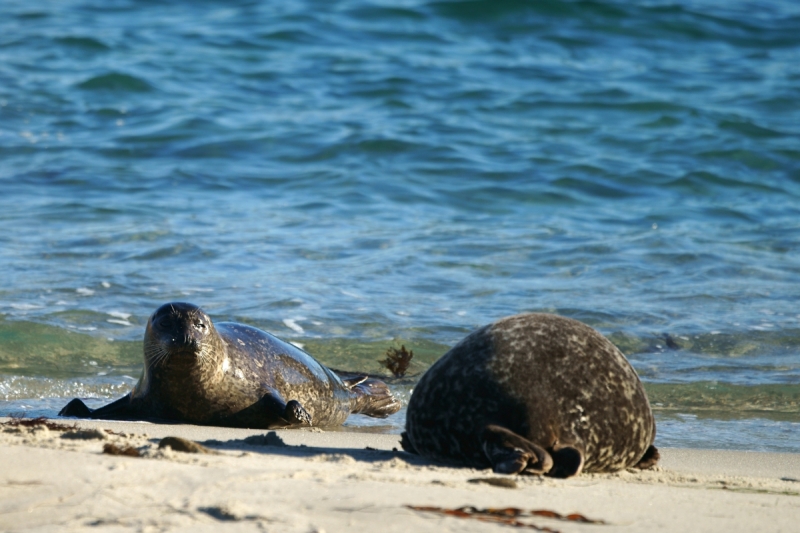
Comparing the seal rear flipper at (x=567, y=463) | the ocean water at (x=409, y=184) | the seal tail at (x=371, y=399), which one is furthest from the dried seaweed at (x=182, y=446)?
the seal tail at (x=371, y=399)

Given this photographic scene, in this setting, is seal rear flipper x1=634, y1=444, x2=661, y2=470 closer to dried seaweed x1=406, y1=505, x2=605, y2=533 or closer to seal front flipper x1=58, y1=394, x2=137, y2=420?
dried seaweed x1=406, y1=505, x2=605, y2=533

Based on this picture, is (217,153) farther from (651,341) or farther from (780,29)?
(780,29)

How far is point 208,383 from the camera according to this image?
5.13 m

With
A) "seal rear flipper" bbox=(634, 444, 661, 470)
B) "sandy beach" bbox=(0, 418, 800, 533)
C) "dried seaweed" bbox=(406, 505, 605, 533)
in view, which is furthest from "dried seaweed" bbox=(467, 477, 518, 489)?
"seal rear flipper" bbox=(634, 444, 661, 470)

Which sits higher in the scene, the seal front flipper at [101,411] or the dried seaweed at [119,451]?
the dried seaweed at [119,451]

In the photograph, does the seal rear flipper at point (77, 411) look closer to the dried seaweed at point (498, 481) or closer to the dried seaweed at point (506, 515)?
the dried seaweed at point (498, 481)

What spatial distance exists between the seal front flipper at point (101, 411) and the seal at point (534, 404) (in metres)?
1.88

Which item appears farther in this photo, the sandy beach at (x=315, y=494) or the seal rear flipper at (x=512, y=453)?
the seal rear flipper at (x=512, y=453)

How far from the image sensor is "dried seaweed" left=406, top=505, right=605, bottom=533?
2662mm

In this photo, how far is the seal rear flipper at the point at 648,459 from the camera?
147 inches

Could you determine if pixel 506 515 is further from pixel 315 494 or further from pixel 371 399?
pixel 371 399

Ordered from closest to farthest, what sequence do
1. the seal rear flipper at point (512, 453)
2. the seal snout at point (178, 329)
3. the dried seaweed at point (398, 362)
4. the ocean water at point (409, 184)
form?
the seal rear flipper at point (512, 453)
the seal snout at point (178, 329)
the dried seaweed at point (398, 362)
the ocean water at point (409, 184)

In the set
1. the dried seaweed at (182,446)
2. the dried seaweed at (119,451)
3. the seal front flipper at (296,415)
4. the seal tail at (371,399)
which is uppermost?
the dried seaweed at (119,451)

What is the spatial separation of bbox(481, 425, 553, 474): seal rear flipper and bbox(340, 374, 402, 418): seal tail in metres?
2.39
